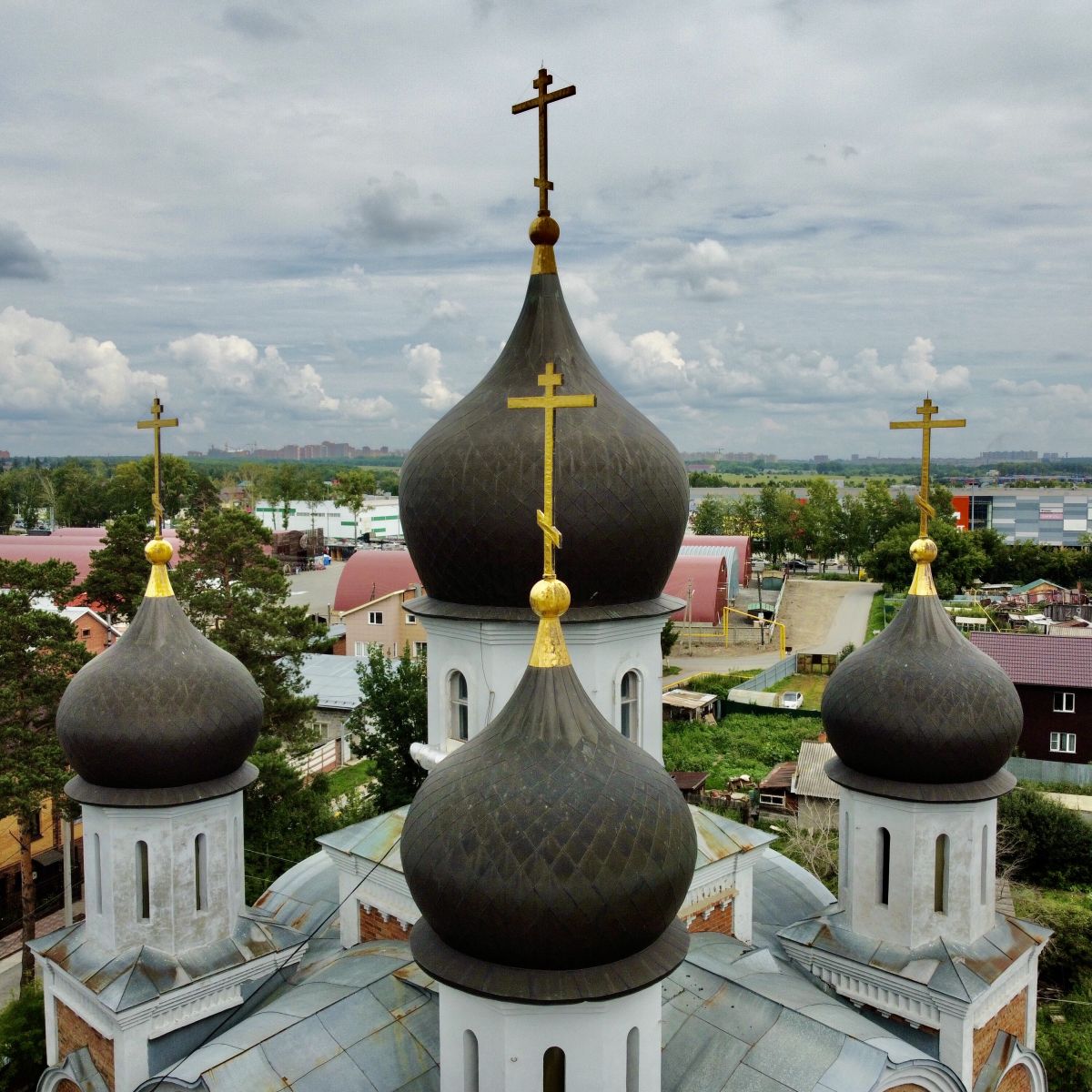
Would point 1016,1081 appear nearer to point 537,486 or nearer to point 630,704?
point 630,704

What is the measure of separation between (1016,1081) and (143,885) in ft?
29.4

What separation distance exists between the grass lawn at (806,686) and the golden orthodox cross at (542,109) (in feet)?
90.5

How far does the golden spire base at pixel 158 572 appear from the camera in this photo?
1004cm

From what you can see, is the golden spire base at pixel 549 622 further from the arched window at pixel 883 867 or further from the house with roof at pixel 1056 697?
the house with roof at pixel 1056 697

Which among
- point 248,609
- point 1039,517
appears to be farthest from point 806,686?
point 1039,517

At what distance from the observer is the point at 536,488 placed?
8609mm

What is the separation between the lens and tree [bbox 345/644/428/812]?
893 inches

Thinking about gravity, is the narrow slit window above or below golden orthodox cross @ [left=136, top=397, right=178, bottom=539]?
below

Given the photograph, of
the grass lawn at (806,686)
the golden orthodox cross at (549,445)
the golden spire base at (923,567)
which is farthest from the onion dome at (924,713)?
the grass lawn at (806,686)

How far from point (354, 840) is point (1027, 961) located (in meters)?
6.95

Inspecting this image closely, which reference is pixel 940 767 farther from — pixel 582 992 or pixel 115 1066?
pixel 115 1066

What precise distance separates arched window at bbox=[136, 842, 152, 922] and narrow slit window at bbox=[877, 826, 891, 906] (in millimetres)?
7229

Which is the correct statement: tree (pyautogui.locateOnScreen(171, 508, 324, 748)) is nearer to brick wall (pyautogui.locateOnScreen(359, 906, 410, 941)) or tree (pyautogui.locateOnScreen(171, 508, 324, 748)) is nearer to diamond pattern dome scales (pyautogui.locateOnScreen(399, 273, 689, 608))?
brick wall (pyautogui.locateOnScreen(359, 906, 410, 941))

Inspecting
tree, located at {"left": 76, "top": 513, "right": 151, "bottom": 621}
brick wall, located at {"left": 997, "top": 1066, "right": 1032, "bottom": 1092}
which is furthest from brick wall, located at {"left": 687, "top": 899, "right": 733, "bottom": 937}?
tree, located at {"left": 76, "top": 513, "right": 151, "bottom": 621}
